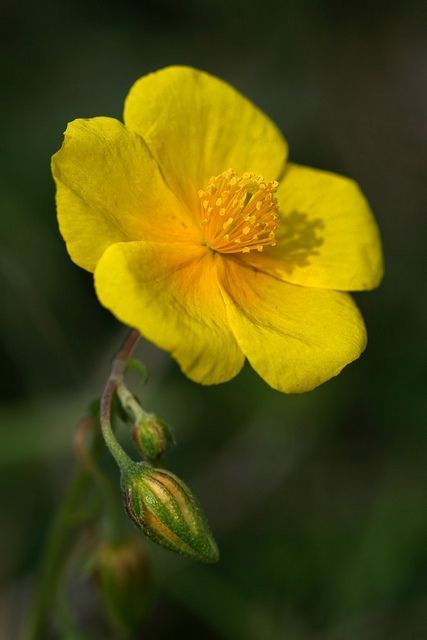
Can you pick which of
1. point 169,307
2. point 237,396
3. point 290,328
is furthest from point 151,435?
point 237,396

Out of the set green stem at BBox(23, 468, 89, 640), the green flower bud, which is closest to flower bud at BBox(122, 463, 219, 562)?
green stem at BBox(23, 468, 89, 640)

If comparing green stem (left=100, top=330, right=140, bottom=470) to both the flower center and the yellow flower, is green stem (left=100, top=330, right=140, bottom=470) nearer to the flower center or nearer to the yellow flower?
the yellow flower

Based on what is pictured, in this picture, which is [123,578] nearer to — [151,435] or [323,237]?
[151,435]

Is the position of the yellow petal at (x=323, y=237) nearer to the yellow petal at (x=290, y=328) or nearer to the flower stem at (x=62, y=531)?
the yellow petal at (x=290, y=328)

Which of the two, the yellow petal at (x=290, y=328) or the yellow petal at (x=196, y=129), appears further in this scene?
the yellow petal at (x=196, y=129)

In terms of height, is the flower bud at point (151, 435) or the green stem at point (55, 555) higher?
the flower bud at point (151, 435)

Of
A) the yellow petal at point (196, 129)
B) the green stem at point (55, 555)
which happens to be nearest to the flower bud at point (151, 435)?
the green stem at point (55, 555)

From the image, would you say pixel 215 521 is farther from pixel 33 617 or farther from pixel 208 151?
pixel 208 151
